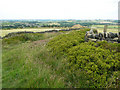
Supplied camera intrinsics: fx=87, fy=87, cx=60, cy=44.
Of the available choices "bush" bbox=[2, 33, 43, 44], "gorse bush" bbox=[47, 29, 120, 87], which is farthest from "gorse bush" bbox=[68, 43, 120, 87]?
"bush" bbox=[2, 33, 43, 44]

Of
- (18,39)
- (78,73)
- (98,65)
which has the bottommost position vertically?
(78,73)

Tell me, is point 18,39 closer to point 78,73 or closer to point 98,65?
point 78,73

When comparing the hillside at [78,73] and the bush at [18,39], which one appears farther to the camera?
the bush at [18,39]

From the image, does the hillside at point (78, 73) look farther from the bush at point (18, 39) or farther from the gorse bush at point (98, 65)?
the bush at point (18, 39)

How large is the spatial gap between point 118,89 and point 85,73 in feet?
4.59

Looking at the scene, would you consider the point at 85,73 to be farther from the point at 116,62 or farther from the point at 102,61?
the point at 116,62

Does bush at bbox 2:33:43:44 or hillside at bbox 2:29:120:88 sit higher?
bush at bbox 2:33:43:44

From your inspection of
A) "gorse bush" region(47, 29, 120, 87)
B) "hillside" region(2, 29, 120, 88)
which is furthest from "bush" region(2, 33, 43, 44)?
"gorse bush" region(47, 29, 120, 87)

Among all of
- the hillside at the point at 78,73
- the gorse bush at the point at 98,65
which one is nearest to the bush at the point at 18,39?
the hillside at the point at 78,73

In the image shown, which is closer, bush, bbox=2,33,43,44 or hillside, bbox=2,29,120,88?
hillside, bbox=2,29,120,88

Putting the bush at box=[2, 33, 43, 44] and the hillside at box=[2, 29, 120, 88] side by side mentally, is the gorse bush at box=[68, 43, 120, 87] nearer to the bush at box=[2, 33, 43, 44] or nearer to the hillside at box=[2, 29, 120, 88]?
the hillside at box=[2, 29, 120, 88]

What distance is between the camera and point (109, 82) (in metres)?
3.74

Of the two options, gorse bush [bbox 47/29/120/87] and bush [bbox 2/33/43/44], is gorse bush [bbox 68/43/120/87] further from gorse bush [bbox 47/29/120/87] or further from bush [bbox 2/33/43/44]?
bush [bbox 2/33/43/44]

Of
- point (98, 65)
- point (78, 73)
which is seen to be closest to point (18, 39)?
point (78, 73)
